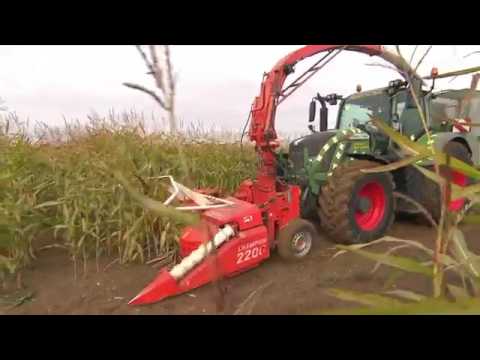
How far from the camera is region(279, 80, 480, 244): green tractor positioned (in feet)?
12.1

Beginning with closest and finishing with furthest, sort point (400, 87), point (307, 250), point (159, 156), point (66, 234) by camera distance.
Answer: point (66, 234) < point (307, 250) < point (159, 156) < point (400, 87)

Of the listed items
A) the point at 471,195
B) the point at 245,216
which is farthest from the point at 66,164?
the point at 471,195

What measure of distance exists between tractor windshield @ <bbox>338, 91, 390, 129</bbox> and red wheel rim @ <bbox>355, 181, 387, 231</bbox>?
0.91m

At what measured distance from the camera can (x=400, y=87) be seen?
4.51m

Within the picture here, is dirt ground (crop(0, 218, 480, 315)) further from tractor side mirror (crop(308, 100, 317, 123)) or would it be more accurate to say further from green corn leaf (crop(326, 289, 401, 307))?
tractor side mirror (crop(308, 100, 317, 123))

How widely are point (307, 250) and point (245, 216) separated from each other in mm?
908

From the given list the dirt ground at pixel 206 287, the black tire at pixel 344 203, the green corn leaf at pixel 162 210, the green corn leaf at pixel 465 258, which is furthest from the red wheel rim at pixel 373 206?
the green corn leaf at pixel 162 210

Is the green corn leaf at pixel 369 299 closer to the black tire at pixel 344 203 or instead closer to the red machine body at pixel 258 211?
the red machine body at pixel 258 211

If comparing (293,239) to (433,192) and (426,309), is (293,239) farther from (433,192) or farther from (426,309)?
(426,309)

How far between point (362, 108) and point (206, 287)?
3673 mm

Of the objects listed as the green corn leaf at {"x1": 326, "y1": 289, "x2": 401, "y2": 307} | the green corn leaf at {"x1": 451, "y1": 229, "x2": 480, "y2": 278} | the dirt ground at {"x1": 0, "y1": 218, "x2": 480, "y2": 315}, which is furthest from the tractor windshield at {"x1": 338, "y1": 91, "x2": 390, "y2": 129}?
the green corn leaf at {"x1": 326, "y1": 289, "x2": 401, "y2": 307}

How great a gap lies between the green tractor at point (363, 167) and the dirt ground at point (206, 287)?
1.80 feet

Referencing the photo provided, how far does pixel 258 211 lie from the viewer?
9.75 ft

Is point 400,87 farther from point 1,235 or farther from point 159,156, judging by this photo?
point 1,235
